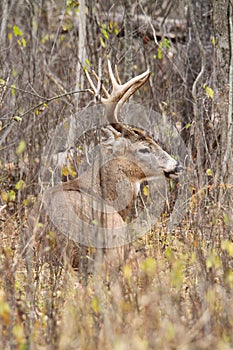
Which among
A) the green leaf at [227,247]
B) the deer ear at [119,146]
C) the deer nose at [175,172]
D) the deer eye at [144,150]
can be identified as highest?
the deer ear at [119,146]

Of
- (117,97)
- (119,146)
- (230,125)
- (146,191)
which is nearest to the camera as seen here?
(230,125)

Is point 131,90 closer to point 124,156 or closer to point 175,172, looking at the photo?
point 124,156

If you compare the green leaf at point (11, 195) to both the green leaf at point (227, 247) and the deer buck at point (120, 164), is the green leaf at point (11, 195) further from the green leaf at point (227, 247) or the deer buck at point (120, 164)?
the green leaf at point (227, 247)

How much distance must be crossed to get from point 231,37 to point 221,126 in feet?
2.97

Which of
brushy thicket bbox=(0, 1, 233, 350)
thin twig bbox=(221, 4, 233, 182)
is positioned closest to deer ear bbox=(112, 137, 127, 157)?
brushy thicket bbox=(0, 1, 233, 350)

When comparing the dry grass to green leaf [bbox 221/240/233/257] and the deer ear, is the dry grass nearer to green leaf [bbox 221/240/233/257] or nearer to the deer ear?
green leaf [bbox 221/240/233/257]

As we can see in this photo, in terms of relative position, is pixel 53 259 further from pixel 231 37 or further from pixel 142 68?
pixel 142 68

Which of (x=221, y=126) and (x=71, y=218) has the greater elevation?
(x=221, y=126)

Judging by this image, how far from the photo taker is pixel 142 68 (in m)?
11.4

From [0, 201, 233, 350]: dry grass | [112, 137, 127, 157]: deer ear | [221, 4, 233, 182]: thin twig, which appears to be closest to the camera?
[0, 201, 233, 350]: dry grass

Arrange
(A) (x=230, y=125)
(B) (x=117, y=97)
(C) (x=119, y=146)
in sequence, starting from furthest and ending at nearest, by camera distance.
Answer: (C) (x=119, y=146) → (B) (x=117, y=97) → (A) (x=230, y=125)

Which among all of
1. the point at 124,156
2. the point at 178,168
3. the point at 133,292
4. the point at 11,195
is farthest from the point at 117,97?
the point at 133,292

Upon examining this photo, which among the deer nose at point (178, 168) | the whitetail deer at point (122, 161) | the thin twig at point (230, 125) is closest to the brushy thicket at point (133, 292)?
the thin twig at point (230, 125)

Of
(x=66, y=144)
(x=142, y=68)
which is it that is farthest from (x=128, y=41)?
(x=142, y=68)
